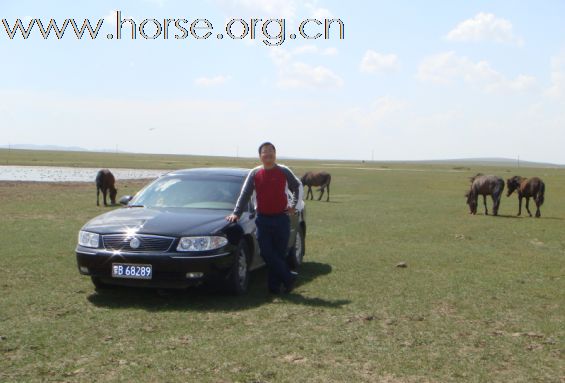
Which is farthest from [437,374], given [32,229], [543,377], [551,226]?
[551,226]

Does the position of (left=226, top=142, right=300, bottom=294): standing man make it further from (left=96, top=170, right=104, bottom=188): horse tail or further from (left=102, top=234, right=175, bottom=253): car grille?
(left=96, top=170, right=104, bottom=188): horse tail

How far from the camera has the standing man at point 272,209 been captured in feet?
27.1

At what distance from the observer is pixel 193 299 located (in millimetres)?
8008

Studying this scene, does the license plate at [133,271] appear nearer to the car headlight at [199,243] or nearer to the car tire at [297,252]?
the car headlight at [199,243]

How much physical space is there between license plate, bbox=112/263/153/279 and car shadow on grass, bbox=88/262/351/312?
1.22 feet

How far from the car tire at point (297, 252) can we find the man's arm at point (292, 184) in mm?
1728

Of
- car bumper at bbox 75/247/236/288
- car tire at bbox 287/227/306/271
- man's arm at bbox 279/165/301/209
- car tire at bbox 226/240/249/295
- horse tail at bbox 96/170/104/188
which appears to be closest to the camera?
car bumper at bbox 75/247/236/288

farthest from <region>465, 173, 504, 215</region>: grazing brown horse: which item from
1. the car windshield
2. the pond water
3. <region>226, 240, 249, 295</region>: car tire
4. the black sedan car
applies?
the pond water

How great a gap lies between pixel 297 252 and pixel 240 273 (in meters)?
2.51

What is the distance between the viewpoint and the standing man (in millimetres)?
8258

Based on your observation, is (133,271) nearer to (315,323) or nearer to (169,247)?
(169,247)

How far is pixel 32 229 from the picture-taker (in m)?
15.4

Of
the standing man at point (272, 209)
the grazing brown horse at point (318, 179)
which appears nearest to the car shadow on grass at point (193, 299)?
the standing man at point (272, 209)

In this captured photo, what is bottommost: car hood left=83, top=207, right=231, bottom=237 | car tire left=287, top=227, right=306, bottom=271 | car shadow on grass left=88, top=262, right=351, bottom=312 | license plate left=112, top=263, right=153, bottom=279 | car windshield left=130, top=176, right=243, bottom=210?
car shadow on grass left=88, top=262, right=351, bottom=312
